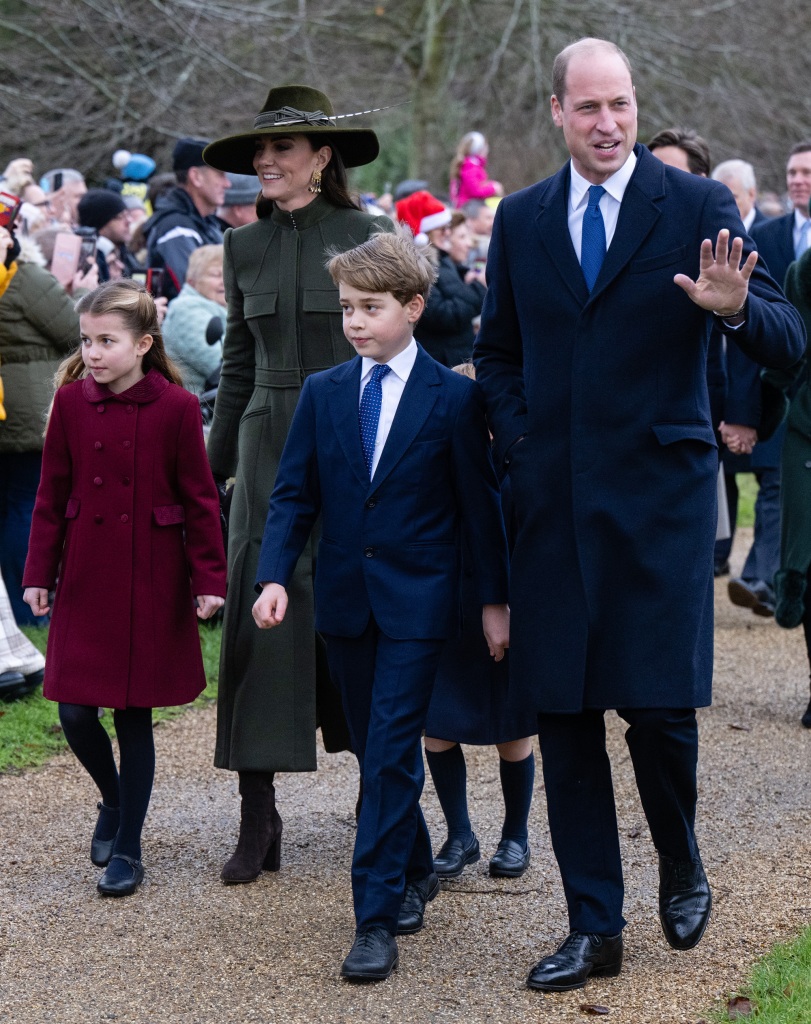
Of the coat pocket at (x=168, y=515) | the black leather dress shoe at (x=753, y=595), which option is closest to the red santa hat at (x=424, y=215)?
the black leather dress shoe at (x=753, y=595)

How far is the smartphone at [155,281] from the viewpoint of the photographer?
802 cm

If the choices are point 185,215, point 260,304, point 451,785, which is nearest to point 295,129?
point 260,304

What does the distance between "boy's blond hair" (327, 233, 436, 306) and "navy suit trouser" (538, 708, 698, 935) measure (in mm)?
1131

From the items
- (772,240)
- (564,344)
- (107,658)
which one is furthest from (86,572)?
(772,240)

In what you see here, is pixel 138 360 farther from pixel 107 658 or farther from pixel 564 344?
pixel 564 344

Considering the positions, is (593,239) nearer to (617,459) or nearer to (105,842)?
(617,459)

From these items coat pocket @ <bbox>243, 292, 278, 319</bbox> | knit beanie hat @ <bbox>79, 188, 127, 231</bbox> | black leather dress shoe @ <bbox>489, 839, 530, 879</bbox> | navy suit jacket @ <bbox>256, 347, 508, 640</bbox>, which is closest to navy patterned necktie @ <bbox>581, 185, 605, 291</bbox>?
navy suit jacket @ <bbox>256, 347, 508, 640</bbox>

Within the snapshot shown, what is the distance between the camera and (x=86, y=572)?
4.59 meters

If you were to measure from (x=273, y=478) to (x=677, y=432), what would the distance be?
1.49 meters

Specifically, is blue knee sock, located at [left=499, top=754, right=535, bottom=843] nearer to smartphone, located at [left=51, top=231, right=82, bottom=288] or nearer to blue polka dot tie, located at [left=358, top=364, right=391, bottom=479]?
blue polka dot tie, located at [left=358, top=364, right=391, bottom=479]

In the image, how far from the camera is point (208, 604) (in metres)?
4.56

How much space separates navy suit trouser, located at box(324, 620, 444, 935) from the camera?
383 centimetres

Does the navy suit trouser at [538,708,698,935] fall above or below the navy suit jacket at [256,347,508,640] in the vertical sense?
below

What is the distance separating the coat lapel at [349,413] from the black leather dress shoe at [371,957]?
1.12 m
